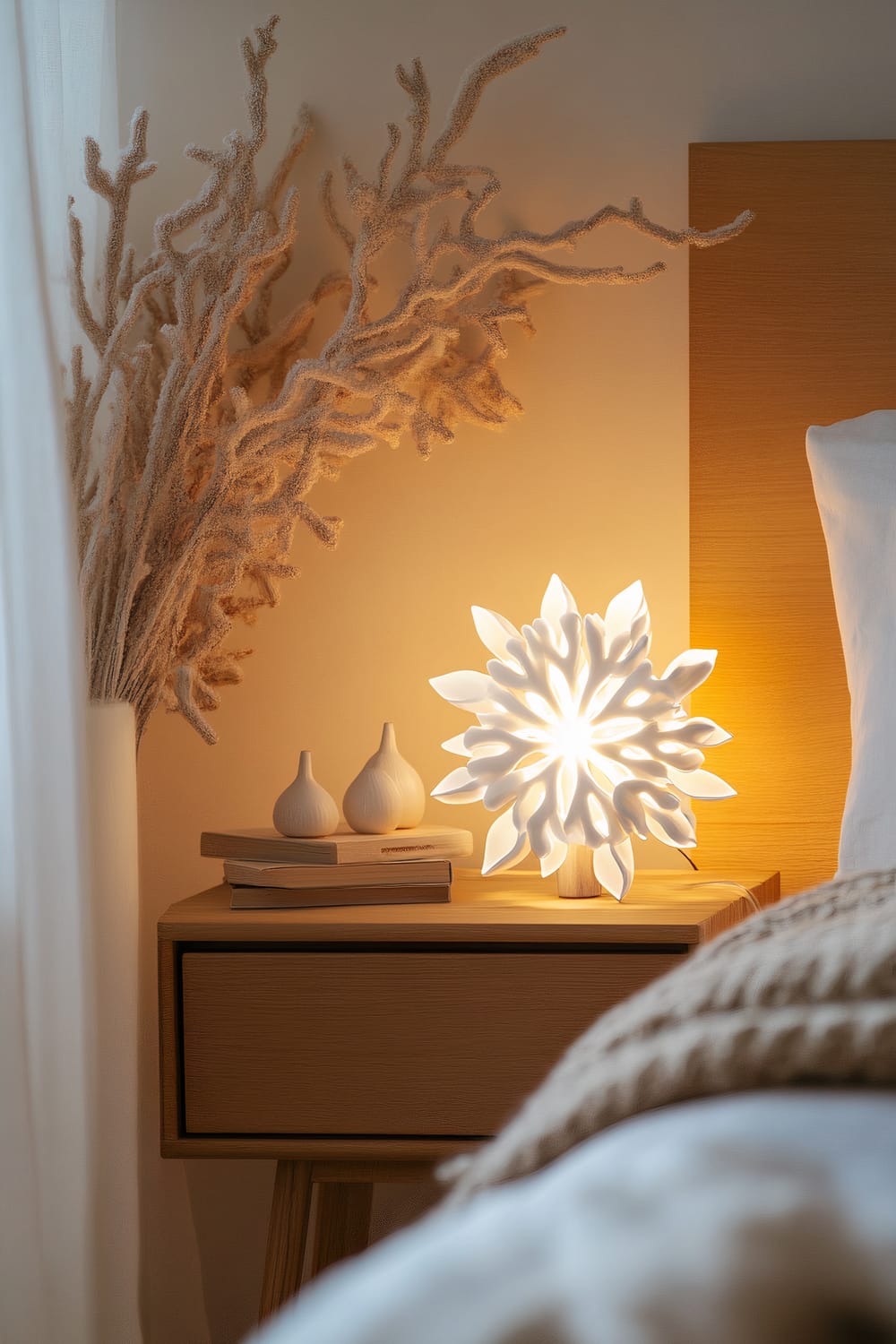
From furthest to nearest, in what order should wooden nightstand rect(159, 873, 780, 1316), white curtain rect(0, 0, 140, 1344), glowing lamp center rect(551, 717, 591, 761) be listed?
glowing lamp center rect(551, 717, 591, 761) → wooden nightstand rect(159, 873, 780, 1316) → white curtain rect(0, 0, 140, 1344)

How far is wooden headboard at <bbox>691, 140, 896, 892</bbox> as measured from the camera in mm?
1719

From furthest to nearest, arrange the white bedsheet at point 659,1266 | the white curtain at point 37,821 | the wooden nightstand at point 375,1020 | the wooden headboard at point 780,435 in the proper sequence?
the wooden headboard at point 780,435, the wooden nightstand at point 375,1020, the white curtain at point 37,821, the white bedsheet at point 659,1266

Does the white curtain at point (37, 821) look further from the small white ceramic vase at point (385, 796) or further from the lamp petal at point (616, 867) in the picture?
the lamp petal at point (616, 867)

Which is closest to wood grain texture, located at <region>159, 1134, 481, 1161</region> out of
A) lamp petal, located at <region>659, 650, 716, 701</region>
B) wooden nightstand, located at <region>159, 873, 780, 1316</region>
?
wooden nightstand, located at <region>159, 873, 780, 1316</region>

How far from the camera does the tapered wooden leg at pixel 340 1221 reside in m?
1.50

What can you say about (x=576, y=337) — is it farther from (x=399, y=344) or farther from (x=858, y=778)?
(x=858, y=778)

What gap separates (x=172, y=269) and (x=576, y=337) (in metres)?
0.59

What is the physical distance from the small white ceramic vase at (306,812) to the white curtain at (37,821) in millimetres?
334

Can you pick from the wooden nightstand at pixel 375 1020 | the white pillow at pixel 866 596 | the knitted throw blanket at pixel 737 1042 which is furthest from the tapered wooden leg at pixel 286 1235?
the knitted throw blanket at pixel 737 1042

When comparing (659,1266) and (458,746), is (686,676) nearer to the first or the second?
(458,746)

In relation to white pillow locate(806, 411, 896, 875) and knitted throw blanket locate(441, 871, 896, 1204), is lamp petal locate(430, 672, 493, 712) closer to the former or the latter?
white pillow locate(806, 411, 896, 875)

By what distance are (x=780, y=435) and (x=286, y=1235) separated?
1.23 metres

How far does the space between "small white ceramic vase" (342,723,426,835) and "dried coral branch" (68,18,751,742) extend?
0.21 m

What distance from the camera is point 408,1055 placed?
51.7 inches
